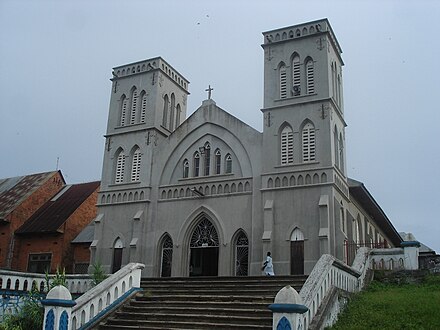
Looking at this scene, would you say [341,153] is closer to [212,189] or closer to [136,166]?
[212,189]

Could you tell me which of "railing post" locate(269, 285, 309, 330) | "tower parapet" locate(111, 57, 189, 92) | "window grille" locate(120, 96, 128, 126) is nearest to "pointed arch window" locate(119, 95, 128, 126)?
"window grille" locate(120, 96, 128, 126)

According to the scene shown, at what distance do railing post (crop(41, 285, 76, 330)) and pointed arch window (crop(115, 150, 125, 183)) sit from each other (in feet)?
48.8

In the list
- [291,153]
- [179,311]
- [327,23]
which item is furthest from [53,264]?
[327,23]

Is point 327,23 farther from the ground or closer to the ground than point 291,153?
farther from the ground

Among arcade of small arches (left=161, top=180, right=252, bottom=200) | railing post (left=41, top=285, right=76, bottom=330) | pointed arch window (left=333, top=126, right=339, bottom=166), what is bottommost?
railing post (left=41, top=285, right=76, bottom=330)

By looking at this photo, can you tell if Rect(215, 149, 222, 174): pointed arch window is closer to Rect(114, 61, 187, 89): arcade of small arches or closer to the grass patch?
Rect(114, 61, 187, 89): arcade of small arches

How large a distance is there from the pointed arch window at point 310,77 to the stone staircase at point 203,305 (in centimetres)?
1023

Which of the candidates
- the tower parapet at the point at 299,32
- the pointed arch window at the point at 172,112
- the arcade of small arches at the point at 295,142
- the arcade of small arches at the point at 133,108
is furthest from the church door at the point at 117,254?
the tower parapet at the point at 299,32

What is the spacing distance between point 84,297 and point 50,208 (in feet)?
66.8

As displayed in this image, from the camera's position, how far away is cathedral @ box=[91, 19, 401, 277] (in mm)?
22438

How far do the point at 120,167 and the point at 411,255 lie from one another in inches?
623

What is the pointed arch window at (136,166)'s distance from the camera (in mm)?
27312

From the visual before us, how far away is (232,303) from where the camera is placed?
14.4 m

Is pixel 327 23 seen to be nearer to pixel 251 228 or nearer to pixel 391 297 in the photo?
pixel 251 228
